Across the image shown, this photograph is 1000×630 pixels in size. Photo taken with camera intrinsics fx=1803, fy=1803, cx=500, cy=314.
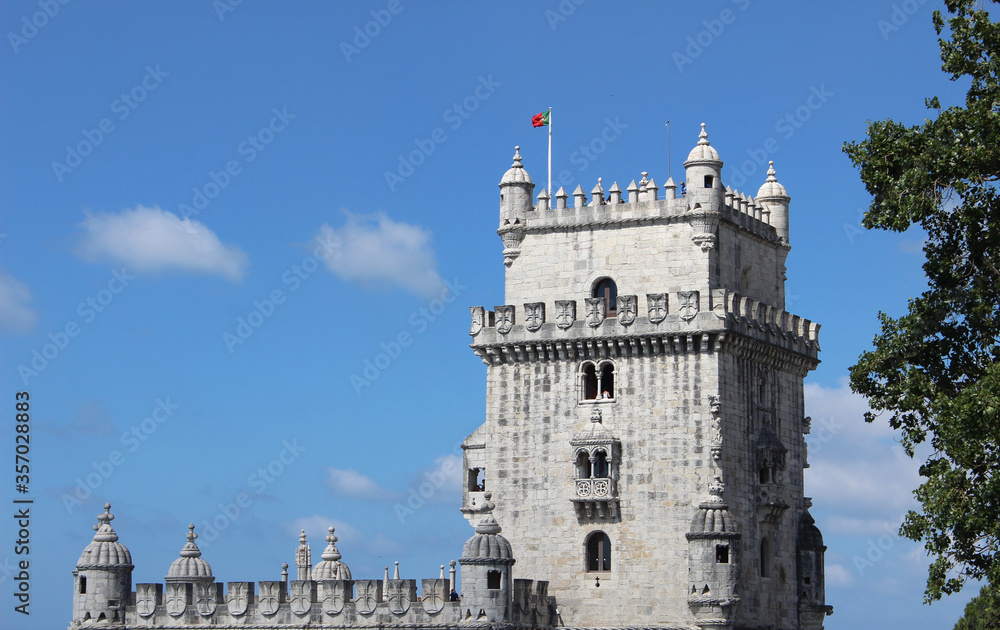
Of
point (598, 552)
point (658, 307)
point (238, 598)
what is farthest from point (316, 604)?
point (658, 307)

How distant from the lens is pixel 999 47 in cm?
5312

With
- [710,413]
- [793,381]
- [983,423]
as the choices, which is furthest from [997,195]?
[793,381]

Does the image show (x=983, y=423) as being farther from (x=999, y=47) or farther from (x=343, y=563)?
(x=343, y=563)

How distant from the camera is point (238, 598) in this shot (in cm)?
Result: 7144

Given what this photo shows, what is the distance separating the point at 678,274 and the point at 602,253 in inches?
135

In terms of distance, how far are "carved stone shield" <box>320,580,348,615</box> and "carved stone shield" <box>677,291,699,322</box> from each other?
16.9m

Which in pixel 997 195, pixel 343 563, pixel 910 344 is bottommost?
pixel 343 563

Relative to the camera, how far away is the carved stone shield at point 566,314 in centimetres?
7275

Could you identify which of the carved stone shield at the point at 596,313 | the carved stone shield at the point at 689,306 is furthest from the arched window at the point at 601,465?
the carved stone shield at the point at 689,306

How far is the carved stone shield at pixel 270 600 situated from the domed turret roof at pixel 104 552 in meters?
6.47

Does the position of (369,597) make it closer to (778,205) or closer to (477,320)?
(477,320)

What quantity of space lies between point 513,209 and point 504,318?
4.82 m

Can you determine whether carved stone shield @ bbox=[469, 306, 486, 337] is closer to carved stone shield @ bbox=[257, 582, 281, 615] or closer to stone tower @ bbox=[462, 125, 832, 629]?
stone tower @ bbox=[462, 125, 832, 629]

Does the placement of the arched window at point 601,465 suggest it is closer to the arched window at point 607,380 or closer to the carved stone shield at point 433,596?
the arched window at point 607,380
